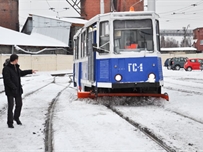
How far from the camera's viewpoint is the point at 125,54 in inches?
504

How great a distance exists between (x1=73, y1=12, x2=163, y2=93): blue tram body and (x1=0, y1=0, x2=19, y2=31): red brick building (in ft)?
191

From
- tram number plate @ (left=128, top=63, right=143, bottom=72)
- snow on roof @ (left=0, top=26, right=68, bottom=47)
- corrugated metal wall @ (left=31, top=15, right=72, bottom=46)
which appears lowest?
tram number plate @ (left=128, top=63, right=143, bottom=72)

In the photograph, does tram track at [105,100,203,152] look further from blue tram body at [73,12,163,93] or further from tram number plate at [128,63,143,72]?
tram number plate at [128,63,143,72]

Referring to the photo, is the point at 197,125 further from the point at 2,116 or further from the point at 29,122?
the point at 2,116

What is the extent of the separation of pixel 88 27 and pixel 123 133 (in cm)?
765

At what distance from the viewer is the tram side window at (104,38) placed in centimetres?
1313

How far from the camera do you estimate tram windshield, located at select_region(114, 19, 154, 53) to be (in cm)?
1297

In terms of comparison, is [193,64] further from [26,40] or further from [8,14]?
[8,14]

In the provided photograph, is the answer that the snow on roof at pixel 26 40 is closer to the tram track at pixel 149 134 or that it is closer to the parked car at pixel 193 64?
the parked car at pixel 193 64

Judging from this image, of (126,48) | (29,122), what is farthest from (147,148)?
(126,48)

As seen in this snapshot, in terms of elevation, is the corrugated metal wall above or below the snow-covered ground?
above

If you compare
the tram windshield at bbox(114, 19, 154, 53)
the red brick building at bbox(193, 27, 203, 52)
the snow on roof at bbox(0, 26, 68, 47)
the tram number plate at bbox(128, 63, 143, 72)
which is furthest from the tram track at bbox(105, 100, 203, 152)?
the red brick building at bbox(193, 27, 203, 52)

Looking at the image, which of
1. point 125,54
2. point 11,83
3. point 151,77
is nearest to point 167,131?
point 11,83

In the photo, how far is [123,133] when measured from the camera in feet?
26.0
